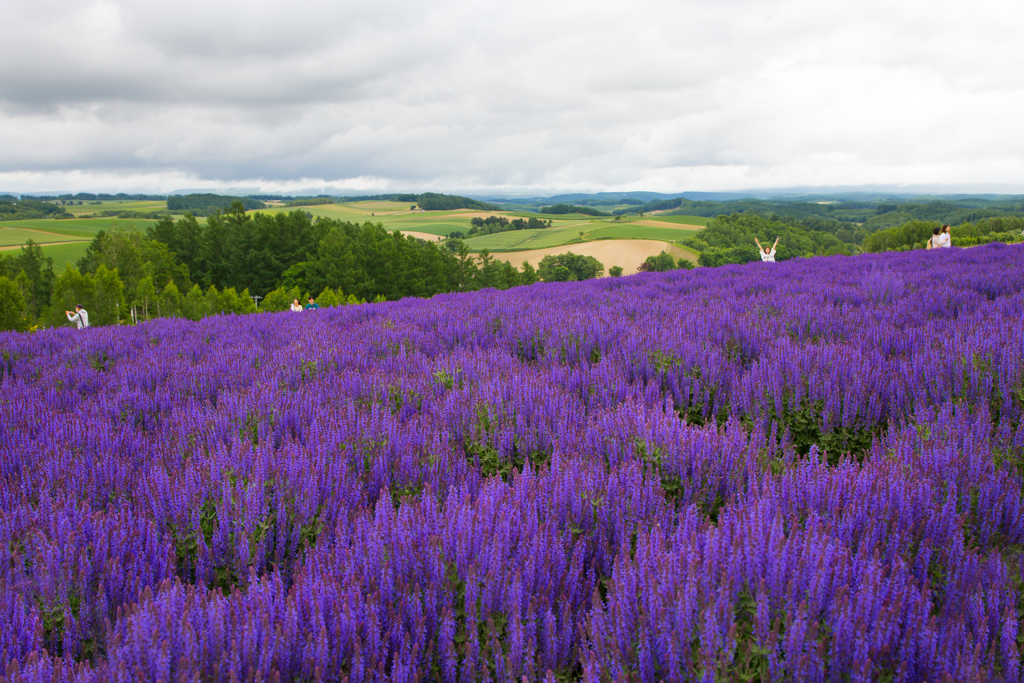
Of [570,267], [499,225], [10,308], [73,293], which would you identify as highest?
[499,225]

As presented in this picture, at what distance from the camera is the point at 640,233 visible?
9744cm

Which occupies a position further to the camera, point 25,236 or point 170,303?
point 25,236

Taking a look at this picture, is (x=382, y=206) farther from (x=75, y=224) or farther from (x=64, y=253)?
(x=64, y=253)

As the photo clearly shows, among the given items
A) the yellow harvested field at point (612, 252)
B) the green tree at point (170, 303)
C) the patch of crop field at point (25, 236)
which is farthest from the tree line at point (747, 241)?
the patch of crop field at point (25, 236)

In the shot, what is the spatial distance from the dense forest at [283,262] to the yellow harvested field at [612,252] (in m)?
4.15

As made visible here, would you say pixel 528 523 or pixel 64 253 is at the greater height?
pixel 64 253

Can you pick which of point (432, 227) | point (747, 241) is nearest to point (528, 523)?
point (747, 241)

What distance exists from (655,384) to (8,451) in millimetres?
2847

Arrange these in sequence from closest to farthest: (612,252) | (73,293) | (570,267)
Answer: (73,293) → (570,267) → (612,252)

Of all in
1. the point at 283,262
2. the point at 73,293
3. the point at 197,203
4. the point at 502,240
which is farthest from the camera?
the point at 197,203

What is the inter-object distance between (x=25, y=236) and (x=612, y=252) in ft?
340

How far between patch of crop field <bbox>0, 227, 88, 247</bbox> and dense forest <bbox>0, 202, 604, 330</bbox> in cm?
1847

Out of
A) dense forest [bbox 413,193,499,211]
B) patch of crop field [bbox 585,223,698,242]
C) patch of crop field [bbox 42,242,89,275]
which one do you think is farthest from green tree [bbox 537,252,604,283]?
dense forest [bbox 413,193,499,211]

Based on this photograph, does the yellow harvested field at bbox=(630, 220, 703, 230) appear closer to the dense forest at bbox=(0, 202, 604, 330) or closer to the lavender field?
the dense forest at bbox=(0, 202, 604, 330)
